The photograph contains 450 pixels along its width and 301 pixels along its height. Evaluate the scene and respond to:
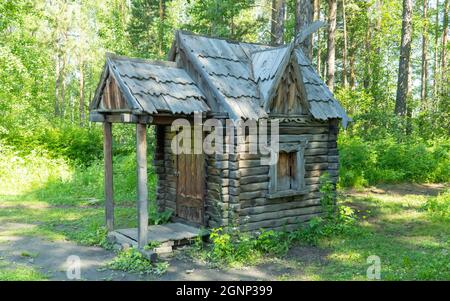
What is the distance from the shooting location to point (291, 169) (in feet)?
33.0

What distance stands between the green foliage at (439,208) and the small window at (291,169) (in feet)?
13.1

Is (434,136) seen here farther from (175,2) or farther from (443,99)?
(175,2)

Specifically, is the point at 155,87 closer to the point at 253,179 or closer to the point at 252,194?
the point at 253,179

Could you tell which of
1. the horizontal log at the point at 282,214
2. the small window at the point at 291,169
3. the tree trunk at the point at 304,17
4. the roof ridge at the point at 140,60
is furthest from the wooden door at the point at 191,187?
the tree trunk at the point at 304,17

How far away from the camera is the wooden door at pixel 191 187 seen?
9.71 metres

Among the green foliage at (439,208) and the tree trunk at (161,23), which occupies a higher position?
the tree trunk at (161,23)

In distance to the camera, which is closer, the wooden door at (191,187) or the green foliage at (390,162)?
the wooden door at (191,187)

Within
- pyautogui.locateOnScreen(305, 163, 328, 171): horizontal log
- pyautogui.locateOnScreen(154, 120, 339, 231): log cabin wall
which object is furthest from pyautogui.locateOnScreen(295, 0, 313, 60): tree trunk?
pyautogui.locateOnScreen(305, 163, 328, 171): horizontal log

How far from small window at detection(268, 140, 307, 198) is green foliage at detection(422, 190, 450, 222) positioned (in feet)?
13.1

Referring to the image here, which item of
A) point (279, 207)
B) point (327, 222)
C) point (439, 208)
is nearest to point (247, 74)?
point (279, 207)

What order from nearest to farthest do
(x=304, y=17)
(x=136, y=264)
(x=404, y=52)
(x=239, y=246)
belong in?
1. (x=136, y=264)
2. (x=239, y=246)
3. (x=304, y=17)
4. (x=404, y=52)

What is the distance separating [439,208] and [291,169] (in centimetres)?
462

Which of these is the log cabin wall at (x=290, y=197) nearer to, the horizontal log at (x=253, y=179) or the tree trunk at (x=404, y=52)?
the horizontal log at (x=253, y=179)
